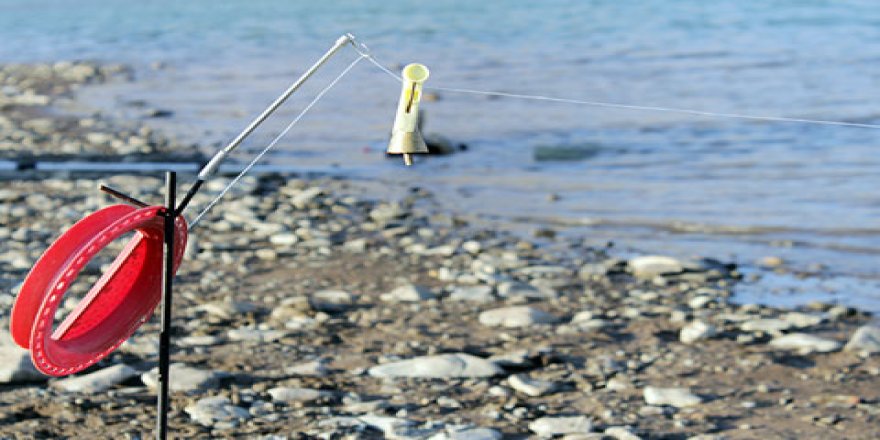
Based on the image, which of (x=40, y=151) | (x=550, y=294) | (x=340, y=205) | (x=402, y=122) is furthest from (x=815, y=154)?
(x=402, y=122)

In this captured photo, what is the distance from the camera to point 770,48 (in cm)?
2580

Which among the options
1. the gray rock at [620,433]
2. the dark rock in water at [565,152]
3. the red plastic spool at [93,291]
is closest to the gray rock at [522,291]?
the gray rock at [620,433]

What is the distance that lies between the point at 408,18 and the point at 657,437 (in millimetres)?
33693

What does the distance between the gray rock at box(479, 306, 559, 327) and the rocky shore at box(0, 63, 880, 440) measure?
0.01 m

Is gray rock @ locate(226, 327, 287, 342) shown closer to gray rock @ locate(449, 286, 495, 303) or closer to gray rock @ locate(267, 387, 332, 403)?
gray rock @ locate(267, 387, 332, 403)

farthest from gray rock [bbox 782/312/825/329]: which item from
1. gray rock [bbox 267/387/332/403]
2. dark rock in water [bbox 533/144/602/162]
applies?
dark rock in water [bbox 533/144/602/162]

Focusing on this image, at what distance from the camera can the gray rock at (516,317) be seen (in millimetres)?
6828

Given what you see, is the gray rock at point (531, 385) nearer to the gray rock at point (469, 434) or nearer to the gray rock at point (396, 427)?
the gray rock at point (469, 434)

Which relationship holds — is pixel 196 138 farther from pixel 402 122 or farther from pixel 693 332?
pixel 402 122

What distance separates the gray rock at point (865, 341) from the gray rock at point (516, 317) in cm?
153

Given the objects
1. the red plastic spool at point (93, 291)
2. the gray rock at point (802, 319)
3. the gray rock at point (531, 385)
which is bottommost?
the gray rock at point (531, 385)

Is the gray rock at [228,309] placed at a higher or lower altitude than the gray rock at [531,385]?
higher

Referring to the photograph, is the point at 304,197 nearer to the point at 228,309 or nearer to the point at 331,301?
the point at 331,301

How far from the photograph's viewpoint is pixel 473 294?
7.43 m
